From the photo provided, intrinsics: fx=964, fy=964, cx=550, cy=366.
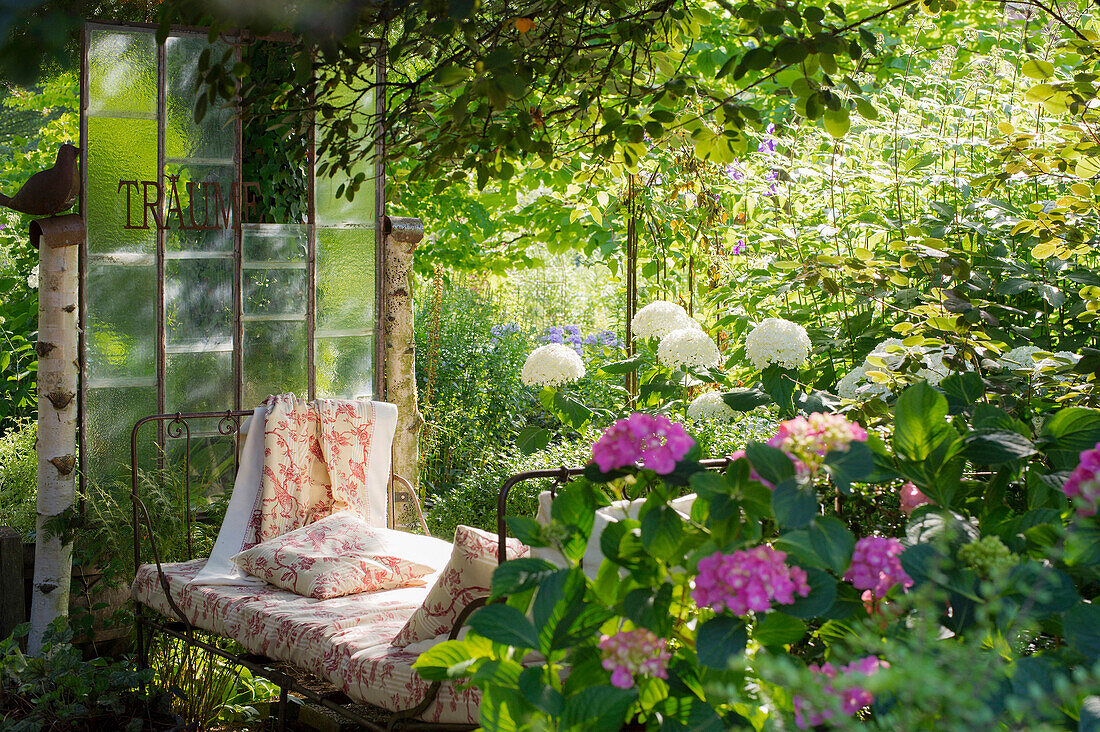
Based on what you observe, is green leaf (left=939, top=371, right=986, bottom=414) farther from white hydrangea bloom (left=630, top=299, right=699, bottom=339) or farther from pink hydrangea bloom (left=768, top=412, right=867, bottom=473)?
white hydrangea bloom (left=630, top=299, right=699, bottom=339)

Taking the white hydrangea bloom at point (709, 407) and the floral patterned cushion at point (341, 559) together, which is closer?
the white hydrangea bloom at point (709, 407)

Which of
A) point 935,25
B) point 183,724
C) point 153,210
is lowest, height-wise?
point 183,724

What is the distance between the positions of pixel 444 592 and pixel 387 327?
2.27 metres

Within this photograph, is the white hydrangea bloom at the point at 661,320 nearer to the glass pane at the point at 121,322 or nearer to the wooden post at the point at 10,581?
the glass pane at the point at 121,322

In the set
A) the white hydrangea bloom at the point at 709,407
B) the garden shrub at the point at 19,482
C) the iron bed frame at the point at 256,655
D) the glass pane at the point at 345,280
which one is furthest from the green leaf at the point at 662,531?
the garden shrub at the point at 19,482

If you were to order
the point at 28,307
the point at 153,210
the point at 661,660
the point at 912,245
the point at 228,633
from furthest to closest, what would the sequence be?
1. the point at 28,307
2. the point at 153,210
3. the point at 228,633
4. the point at 912,245
5. the point at 661,660

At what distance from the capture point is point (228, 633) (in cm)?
297

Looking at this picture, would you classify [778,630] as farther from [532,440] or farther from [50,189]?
[50,189]

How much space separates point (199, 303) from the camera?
158 inches

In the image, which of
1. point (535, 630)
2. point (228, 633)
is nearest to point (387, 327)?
point (228, 633)

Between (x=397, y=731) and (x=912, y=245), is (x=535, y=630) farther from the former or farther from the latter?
(x=912, y=245)

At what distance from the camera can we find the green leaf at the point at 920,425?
Result: 119 centimetres

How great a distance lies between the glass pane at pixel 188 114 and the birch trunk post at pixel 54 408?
1.85 feet

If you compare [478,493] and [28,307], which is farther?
[28,307]
